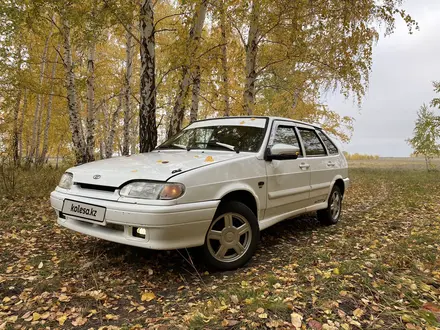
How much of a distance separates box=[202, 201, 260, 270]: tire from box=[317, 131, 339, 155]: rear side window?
107 inches

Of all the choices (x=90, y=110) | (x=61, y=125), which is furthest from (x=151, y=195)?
(x=61, y=125)

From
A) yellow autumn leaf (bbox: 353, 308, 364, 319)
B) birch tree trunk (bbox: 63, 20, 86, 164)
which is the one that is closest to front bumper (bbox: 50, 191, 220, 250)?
yellow autumn leaf (bbox: 353, 308, 364, 319)

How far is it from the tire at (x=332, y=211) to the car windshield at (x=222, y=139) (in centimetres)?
221

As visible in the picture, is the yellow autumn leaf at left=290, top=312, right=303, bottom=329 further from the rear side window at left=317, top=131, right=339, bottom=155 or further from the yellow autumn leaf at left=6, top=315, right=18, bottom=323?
the rear side window at left=317, top=131, right=339, bottom=155

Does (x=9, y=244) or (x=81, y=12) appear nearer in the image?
(x=9, y=244)

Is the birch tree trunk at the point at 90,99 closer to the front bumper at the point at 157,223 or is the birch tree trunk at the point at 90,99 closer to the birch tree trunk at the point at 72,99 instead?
the birch tree trunk at the point at 72,99

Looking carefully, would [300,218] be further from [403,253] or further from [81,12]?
[81,12]

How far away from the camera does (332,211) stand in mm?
5395

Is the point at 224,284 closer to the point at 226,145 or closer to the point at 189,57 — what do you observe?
the point at 226,145

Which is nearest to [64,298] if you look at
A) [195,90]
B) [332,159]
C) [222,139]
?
[222,139]

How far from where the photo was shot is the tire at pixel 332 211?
17.2ft

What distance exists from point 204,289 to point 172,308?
395mm

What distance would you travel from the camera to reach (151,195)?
8.82 feet

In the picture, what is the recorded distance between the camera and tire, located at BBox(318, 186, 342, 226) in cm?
524
